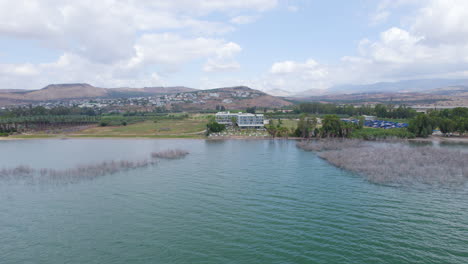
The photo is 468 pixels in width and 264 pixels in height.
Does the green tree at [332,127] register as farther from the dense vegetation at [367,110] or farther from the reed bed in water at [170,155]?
the dense vegetation at [367,110]

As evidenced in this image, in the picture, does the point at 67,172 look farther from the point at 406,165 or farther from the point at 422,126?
the point at 422,126

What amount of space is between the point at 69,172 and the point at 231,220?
28691 mm

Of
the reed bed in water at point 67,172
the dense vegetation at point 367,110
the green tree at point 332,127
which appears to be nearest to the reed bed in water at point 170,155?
the reed bed in water at point 67,172

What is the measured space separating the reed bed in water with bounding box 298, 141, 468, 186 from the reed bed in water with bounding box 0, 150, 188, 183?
33.5 m

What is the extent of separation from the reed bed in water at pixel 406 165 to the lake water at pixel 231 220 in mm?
2704

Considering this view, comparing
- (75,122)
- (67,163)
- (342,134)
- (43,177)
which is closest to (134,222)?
(43,177)

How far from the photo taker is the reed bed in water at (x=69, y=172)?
39219 mm

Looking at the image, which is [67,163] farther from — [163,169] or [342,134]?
[342,134]

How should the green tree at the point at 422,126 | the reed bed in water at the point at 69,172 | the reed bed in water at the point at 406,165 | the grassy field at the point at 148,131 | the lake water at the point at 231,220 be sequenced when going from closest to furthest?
the lake water at the point at 231,220 < the reed bed in water at the point at 406,165 < the reed bed in water at the point at 69,172 < the green tree at the point at 422,126 < the grassy field at the point at 148,131

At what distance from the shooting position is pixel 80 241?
2217 centimetres

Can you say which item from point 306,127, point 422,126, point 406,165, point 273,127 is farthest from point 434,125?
point 406,165

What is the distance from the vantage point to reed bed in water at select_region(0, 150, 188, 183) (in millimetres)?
39219

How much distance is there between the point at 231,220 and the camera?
83.7ft

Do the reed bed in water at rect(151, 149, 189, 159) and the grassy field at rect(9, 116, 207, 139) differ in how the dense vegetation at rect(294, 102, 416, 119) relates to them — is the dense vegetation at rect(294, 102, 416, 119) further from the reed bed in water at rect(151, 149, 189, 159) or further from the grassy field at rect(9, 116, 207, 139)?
the reed bed in water at rect(151, 149, 189, 159)
